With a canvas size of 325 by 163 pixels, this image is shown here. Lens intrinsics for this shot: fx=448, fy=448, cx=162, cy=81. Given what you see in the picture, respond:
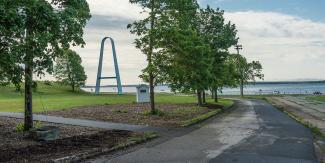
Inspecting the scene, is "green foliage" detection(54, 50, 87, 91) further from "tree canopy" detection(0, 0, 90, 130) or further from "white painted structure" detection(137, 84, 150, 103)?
"tree canopy" detection(0, 0, 90, 130)

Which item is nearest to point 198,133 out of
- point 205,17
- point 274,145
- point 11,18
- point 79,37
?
point 274,145

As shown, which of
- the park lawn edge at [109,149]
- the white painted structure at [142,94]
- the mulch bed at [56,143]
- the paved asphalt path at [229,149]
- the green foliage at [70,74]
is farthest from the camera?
the green foliage at [70,74]

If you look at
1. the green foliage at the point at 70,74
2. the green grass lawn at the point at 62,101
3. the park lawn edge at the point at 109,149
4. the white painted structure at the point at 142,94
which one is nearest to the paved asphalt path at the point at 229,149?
the park lawn edge at the point at 109,149

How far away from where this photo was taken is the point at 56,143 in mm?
14156

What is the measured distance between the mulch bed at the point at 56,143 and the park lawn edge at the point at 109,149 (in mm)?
264

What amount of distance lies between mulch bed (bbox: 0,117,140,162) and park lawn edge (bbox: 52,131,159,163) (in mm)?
264

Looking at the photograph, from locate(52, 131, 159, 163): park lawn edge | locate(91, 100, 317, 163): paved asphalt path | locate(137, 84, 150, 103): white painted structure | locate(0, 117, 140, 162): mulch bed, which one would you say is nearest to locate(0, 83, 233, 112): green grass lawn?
locate(137, 84, 150, 103): white painted structure

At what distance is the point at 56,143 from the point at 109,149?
1839 millimetres

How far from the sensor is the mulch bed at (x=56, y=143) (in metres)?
12.0

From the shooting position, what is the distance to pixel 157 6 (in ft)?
86.2

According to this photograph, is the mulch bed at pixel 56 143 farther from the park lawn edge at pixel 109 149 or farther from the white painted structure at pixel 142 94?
the white painted structure at pixel 142 94

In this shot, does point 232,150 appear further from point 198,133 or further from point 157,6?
point 157,6

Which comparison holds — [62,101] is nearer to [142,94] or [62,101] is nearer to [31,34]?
[142,94]

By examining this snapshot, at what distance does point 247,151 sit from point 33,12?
763 centimetres
